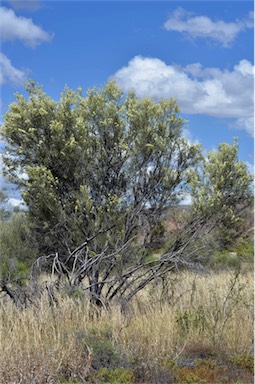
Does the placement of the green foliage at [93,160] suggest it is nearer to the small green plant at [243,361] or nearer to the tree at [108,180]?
the tree at [108,180]

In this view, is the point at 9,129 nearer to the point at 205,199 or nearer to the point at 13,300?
the point at 13,300

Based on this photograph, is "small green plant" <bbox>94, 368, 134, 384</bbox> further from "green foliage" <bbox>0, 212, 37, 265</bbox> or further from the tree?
"green foliage" <bbox>0, 212, 37, 265</bbox>

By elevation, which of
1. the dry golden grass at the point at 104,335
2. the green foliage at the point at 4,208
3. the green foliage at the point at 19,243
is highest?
the green foliage at the point at 4,208

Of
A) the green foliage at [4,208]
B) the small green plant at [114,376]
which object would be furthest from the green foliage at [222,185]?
the green foliage at [4,208]

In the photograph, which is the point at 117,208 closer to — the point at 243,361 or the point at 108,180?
the point at 108,180

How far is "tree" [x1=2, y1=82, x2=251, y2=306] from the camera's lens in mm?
8492

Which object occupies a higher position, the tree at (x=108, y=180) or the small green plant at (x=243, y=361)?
the tree at (x=108, y=180)

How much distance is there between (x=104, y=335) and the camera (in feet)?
20.2

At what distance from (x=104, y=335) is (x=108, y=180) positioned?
343 cm

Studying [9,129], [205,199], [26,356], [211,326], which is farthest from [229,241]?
[26,356]

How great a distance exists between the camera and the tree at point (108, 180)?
27.9ft

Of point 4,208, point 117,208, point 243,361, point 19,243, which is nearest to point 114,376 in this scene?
point 243,361

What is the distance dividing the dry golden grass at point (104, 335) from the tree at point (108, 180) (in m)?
1.01

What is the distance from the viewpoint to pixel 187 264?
8.50 meters
